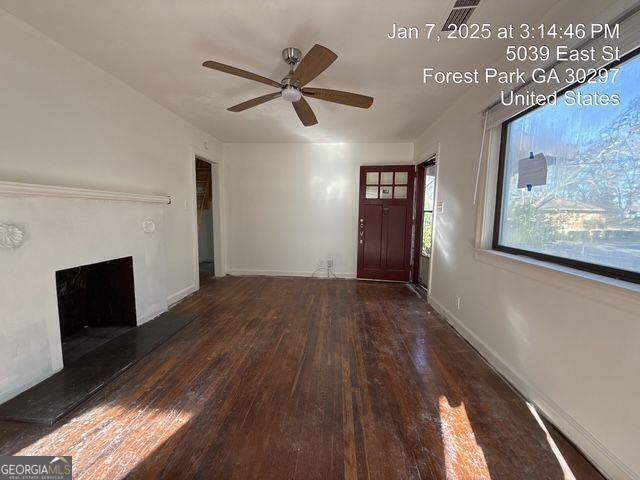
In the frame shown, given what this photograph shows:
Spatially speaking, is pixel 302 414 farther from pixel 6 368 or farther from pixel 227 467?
pixel 6 368

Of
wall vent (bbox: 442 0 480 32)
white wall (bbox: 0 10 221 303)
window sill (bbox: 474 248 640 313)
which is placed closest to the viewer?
window sill (bbox: 474 248 640 313)

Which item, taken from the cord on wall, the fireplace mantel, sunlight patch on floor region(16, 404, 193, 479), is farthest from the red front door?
sunlight patch on floor region(16, 404, 193, 479)

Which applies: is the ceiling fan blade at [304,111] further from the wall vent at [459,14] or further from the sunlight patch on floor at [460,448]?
the sunlight patch on floor at [460,448]

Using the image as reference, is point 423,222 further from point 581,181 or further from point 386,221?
point 581,181

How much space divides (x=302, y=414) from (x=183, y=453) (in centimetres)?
65

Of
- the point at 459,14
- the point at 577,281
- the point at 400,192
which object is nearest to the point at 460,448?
the point at 577,281

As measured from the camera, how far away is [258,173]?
4.73 metres

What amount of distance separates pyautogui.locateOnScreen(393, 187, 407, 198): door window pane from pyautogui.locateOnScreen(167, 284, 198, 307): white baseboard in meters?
3.63

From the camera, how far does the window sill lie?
45.9 inches

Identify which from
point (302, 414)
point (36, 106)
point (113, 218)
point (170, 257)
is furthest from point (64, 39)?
point (302, 414)

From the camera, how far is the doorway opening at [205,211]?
18.4 ft

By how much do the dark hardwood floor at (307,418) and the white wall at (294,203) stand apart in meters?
2.34

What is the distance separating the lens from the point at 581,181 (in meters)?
A: 1.49

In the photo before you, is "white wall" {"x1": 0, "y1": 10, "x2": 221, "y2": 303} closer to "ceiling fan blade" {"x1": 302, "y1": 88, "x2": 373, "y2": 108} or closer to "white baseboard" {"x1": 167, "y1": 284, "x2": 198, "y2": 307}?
"white baseboard" {"x1": 167, "y1": 284, "x2": 198, "y2": 307}
